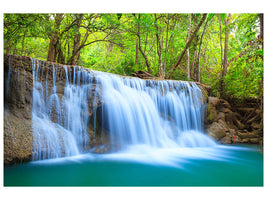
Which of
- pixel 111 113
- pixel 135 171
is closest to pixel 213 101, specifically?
pixel 111 113

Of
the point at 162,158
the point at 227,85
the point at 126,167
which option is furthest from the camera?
the point at 227,85

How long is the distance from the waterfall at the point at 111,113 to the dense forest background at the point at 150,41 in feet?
5.71

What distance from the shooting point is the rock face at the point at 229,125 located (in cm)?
637

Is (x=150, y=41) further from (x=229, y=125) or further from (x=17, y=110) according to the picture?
(x=17, y=110)

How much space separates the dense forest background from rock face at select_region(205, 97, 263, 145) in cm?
88

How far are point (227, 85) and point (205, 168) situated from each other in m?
5.69

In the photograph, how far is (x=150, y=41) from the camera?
425 inches

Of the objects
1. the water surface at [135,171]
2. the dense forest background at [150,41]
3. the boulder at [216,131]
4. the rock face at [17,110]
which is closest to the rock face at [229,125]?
the boulder at [216,131]

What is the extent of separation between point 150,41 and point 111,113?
7.18m

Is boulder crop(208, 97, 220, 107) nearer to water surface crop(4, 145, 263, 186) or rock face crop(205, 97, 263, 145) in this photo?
rock face crop(205, 97, 263, 145)

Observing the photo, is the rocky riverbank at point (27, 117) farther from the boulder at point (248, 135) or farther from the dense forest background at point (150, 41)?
the dense forest background at point (150, 41)

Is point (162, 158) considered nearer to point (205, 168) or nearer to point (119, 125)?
point (205, 168)
